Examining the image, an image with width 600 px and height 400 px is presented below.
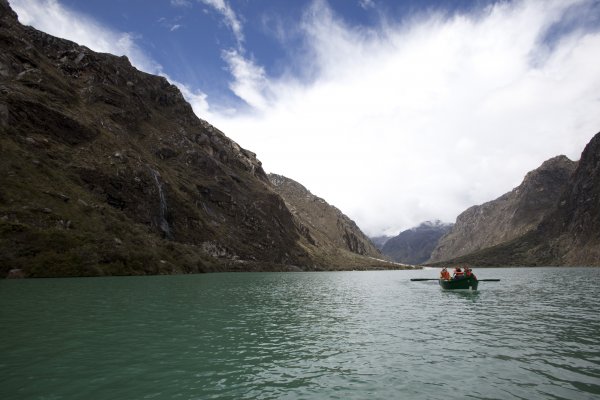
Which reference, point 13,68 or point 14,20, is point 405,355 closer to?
point 13,68

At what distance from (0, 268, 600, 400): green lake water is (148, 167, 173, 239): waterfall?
105244mm

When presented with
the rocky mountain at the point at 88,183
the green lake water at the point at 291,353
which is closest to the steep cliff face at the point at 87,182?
the rocky mountain at the point at 88,183

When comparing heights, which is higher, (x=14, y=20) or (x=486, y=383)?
(x=14, y=20)

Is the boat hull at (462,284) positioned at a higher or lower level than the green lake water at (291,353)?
higher

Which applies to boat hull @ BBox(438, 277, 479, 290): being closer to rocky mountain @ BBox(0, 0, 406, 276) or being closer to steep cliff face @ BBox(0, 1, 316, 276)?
rocky mountain @ BBox(0, 0, 406, 276)

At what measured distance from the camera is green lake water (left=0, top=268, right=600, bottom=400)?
55.9 ft

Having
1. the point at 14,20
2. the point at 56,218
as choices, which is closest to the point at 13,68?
the point at 14,20

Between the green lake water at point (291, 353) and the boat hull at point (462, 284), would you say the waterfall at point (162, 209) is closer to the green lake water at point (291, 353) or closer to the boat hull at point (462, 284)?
the green lake water at point (291, 353)

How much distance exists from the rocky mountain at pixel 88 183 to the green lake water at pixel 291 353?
54.9m

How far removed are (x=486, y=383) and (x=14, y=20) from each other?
21327 cm

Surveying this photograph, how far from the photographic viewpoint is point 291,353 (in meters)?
23.9

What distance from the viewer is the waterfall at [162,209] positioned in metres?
145

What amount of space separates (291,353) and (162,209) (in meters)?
137

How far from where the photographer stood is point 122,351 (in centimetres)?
2302
